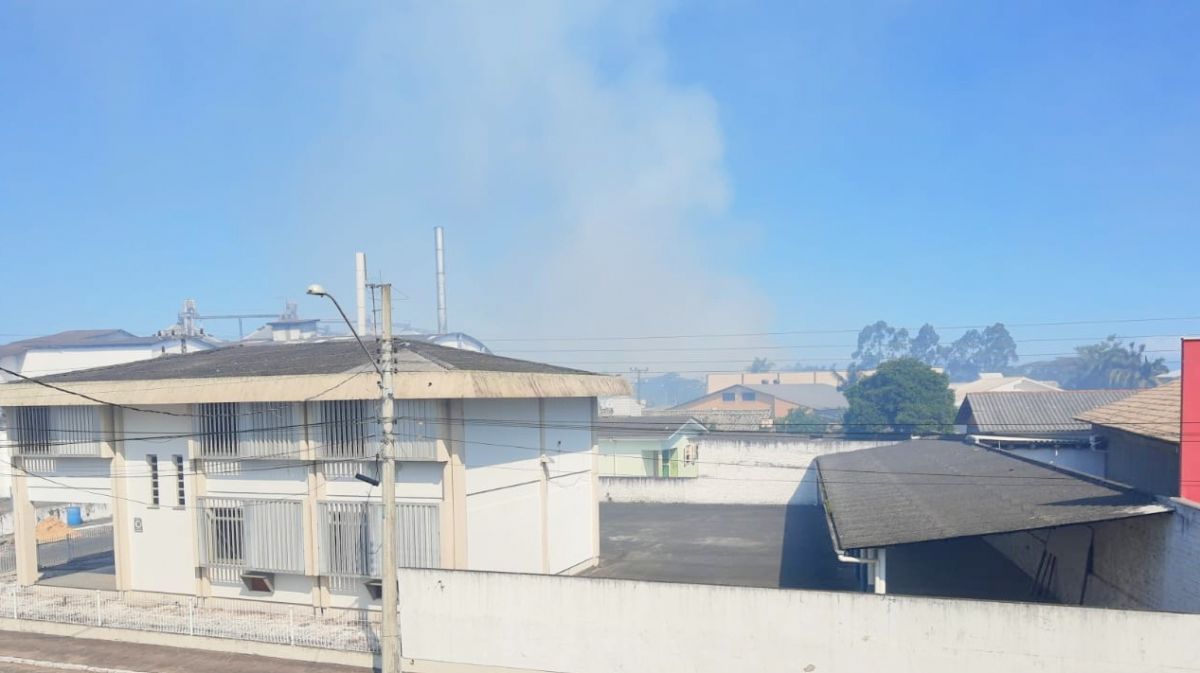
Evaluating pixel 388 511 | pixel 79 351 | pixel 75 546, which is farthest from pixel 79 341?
pixel 388 511

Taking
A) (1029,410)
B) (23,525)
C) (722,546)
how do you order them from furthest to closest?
(1029,410), (722,546), (23,525)

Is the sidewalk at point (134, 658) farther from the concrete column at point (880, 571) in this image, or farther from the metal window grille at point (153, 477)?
the concrete column at point (880, 571)

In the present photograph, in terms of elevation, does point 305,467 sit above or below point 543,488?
above

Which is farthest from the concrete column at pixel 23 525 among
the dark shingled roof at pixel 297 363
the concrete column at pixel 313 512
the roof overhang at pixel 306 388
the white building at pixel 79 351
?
the white building at pixel 79 351

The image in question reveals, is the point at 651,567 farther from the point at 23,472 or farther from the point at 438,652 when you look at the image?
the point at 23,472

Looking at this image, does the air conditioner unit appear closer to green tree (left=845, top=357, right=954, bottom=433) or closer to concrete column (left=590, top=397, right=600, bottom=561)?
concrete column (left=590, top=397, right=600, bottom=561)

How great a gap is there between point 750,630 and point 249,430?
13807 millimetres

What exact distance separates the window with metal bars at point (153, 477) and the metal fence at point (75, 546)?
8.54 metres

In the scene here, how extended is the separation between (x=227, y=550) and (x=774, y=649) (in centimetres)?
1471

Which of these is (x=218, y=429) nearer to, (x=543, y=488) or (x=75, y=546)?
(x=543, y=488)

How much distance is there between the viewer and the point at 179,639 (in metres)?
19.7

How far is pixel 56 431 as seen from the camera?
24.5 metres

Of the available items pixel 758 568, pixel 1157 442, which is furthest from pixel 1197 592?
pixel 758 568

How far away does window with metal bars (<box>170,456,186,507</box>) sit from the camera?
2306cm
